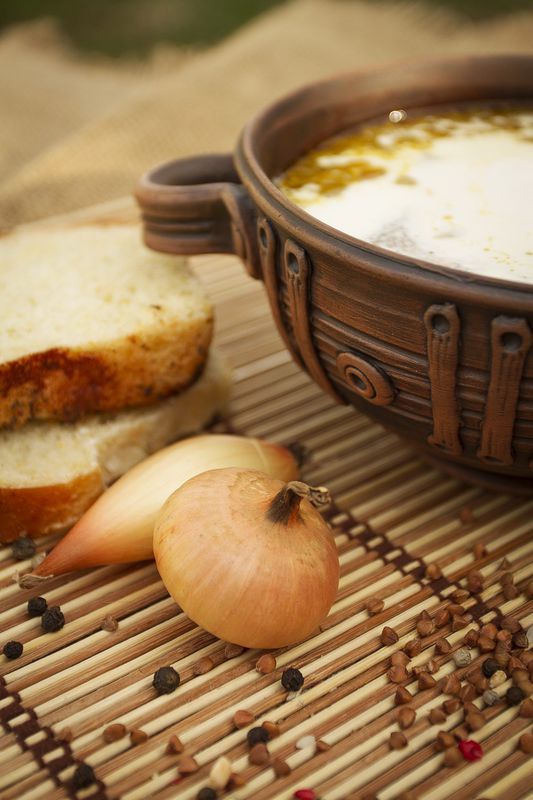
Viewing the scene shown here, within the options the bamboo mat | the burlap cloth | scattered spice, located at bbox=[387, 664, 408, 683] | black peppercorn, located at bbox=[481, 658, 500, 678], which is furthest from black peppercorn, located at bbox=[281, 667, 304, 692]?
the burlap cloth

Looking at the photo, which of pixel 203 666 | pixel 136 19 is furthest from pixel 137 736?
pixel 136 19

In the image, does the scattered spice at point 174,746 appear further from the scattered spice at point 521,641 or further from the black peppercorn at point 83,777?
the scattered spice at point 521,641

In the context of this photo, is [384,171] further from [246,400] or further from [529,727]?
[529,727]

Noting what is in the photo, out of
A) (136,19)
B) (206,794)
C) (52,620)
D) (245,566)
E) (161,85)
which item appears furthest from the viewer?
(136,19)

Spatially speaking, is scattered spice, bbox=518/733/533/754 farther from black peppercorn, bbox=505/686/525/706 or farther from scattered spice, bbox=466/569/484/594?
scattered spice, bbox=466/569/484/594

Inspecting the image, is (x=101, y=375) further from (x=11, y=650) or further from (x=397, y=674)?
(x=397, y=674)

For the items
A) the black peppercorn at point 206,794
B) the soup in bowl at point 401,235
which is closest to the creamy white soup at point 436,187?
the soup in bowl at point 401,235

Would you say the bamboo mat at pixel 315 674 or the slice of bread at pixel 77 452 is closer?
the bamboo mat at pixel 315 674
